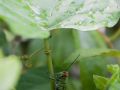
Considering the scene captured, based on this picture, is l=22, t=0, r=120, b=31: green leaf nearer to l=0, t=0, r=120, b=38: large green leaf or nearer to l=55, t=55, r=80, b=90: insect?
l=0, t=0, r=120, b=38: large green leaf

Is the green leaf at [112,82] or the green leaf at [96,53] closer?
the green leaf at [112,82]

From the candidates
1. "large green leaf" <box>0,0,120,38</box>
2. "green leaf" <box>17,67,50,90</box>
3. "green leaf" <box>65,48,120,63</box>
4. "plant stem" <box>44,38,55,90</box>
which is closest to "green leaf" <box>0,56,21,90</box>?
"large green leaf" <box>0,0,120,38</box>

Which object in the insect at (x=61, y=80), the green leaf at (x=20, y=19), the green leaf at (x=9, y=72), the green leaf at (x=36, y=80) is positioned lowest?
the green leaf at (x=36, y=80)

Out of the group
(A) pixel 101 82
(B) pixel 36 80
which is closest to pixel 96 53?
(A) pixel 101 82

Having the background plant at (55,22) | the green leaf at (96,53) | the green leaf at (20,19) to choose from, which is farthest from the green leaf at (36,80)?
the green leaf at (20,19)

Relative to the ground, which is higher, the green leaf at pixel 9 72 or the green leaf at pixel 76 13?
the green leaf at pixel 76 13

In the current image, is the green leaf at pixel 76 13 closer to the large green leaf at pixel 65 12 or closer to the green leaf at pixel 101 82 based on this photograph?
the large green leaf at pixel 65 12
